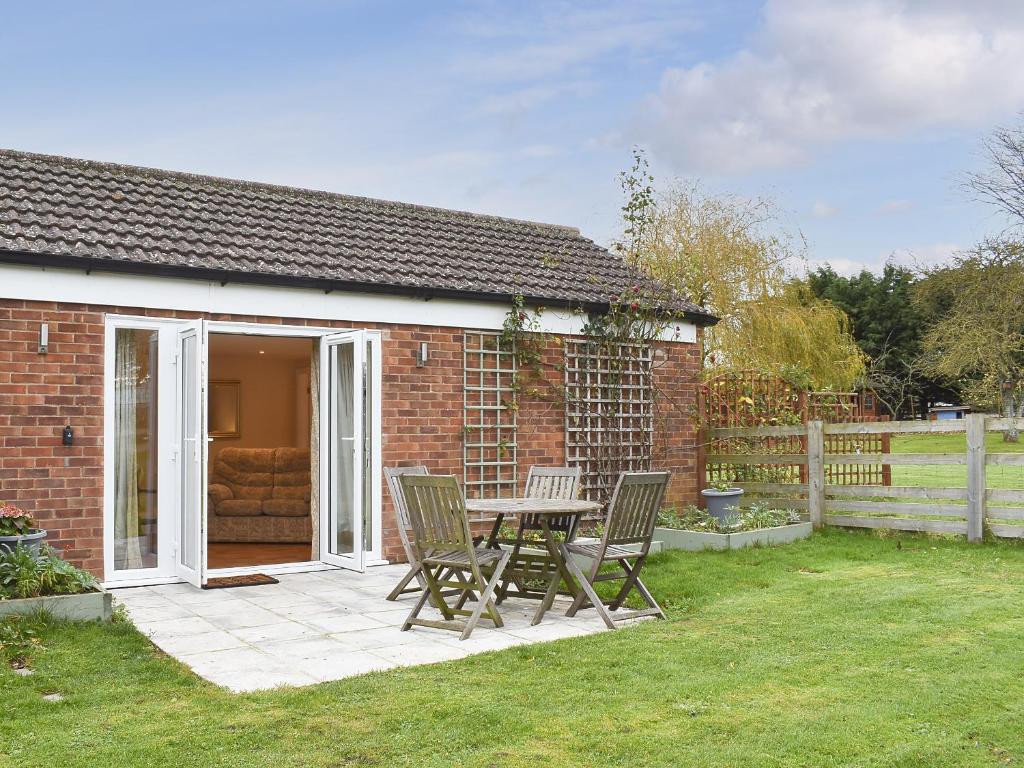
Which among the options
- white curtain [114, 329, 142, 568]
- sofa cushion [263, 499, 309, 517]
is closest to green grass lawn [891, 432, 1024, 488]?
sofa cushion [263, 499, 309, 517]

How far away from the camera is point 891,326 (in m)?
37.8

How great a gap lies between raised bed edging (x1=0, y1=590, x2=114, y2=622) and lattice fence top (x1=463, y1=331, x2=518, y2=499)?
4.19m

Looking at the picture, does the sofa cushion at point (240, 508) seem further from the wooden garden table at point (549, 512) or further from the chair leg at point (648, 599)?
the chair leg at point (648, 599)

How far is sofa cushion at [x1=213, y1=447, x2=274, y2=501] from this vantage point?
471 inches

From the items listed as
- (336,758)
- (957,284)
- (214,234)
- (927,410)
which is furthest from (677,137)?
(927,410)

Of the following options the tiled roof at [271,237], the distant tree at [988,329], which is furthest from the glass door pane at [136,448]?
the distant tree at [988,329]

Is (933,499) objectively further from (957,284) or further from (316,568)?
(957,284)

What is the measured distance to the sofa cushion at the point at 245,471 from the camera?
471 inches

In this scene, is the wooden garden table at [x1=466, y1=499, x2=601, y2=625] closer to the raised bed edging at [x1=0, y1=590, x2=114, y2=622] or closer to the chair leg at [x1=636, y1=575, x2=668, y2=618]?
the chair leg at [x1=636, y1=575, x2=668, y2=618]

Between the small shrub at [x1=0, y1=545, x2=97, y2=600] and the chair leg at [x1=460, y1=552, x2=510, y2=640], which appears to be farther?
the small shrub at [x1=0, y1=545, x2=97, y2=600]

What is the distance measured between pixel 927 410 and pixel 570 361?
107ft

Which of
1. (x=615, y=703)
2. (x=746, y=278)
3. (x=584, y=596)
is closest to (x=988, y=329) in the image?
(x=746, y=278)

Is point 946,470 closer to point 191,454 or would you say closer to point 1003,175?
point 1003,175

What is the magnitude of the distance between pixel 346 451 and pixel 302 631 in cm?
295
